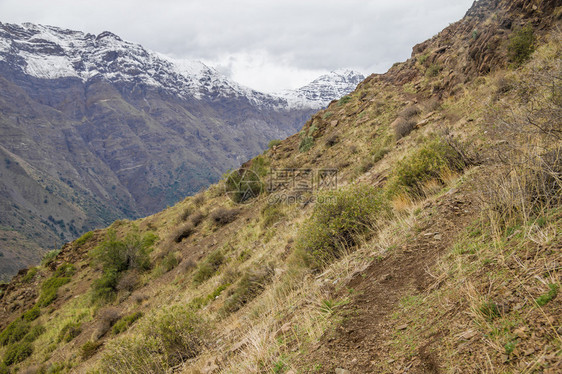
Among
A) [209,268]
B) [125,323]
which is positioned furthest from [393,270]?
[125,323]

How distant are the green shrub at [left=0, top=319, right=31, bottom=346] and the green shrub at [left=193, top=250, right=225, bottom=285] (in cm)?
1031

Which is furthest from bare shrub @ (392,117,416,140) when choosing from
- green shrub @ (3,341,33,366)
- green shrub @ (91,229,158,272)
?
green shrub @ (3,341,33,366)

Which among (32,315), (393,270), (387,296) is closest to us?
(387,296)

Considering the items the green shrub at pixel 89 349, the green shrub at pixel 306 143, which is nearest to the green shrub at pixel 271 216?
the green shrub at pixel 89 349

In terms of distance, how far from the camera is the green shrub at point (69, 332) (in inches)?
463

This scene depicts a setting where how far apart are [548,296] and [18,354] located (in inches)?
701

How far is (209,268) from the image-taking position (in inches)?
438

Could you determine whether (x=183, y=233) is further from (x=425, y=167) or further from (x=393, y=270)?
(x=393, y=270)

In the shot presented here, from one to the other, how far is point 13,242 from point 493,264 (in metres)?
178

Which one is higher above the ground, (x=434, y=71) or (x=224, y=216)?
(x=434, y=71)

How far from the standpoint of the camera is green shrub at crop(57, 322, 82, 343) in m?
11.8

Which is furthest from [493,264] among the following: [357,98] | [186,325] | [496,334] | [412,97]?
[357,98]

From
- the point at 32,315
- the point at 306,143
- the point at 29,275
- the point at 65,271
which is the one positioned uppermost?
the point at 29,275

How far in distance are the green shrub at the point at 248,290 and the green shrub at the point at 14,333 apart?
13.9 m
